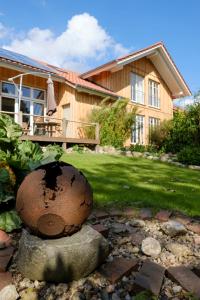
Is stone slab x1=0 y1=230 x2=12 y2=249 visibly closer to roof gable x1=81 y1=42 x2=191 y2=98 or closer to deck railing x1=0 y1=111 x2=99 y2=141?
deck railing x1=0 y1=111 x2=99 y2=141

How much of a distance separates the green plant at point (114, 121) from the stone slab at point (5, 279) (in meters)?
13.8

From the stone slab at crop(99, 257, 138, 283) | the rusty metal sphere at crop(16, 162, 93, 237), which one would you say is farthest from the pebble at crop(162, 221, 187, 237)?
the rusty metal sphere at crop(16, 162, 93, 237)

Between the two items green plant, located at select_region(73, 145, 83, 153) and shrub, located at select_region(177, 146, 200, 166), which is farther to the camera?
green plant, located at select_region(73, 145, 83, 153)

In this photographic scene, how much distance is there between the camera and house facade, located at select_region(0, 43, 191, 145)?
49.8 feet

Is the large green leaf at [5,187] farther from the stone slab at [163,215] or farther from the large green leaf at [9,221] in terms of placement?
the stone slab at [163,215]

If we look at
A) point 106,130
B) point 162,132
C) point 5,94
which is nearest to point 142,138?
point 162,132

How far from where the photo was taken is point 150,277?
2361mm

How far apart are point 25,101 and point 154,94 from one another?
1122 centimetres

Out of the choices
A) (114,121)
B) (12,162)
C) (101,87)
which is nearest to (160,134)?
(114,121)

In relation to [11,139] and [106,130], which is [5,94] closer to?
[106,130]

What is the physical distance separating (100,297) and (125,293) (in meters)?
0.19

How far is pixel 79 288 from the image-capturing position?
2.30m

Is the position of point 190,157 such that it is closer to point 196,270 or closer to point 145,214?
point 145,214

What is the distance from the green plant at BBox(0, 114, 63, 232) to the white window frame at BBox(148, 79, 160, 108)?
64.8 ft
